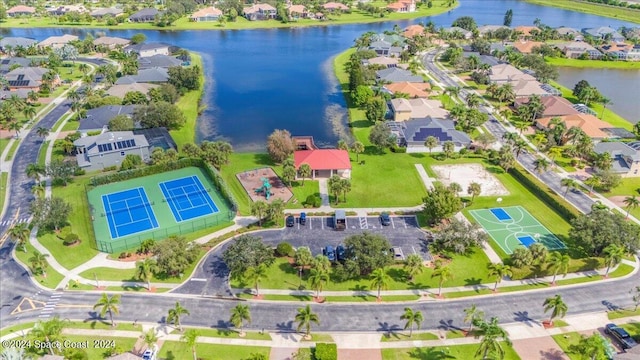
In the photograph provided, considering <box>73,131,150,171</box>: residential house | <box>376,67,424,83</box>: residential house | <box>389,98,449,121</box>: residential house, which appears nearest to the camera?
<box>73,131,150,171</box>: residential house

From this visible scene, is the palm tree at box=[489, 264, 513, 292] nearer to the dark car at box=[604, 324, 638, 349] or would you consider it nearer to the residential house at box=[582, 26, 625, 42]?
the dark car at box=[604, 324, 638, 349]

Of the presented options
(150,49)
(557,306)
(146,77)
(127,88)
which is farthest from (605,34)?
(127,88)

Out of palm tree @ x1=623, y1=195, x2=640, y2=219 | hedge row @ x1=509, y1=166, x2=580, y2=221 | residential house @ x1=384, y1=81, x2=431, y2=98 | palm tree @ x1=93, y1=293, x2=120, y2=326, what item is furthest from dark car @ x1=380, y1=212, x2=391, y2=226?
residential house @ x1=384, y1=81, x2=431, y2=98

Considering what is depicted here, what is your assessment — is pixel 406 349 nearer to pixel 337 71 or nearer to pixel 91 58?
pixel 337 71

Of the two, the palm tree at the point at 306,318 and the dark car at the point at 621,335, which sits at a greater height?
the palm tree at the point at 306,318

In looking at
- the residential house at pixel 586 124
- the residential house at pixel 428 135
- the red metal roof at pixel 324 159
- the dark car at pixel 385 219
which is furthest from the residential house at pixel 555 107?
the dark car at pixel 385 219

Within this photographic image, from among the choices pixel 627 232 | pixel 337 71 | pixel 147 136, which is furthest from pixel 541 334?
pixel 337 71

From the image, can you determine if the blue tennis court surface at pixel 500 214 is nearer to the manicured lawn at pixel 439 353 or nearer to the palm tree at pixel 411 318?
the manicured lawn at pixel 439 353
